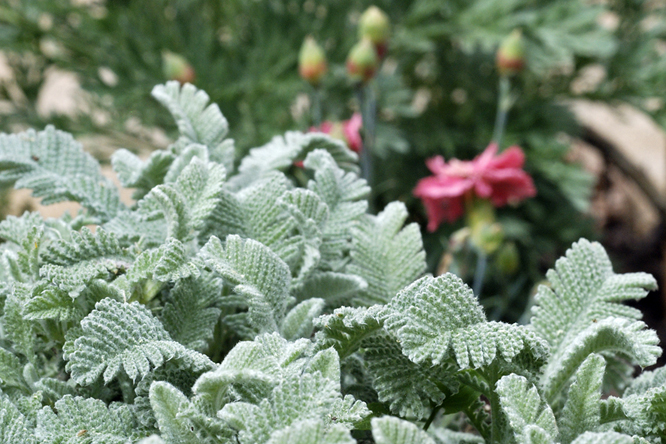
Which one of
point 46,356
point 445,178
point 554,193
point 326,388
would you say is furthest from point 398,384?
point 554,193

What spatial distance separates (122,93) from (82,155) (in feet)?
2.70

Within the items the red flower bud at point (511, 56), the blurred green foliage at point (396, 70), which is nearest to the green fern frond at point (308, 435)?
the red flower bud at point (511, 56)

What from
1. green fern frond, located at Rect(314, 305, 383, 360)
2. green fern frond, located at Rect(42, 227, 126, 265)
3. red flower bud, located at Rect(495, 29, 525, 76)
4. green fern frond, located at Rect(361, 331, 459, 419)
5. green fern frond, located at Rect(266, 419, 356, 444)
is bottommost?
green fern frond, located at Rect(266, 419, 356, 444)

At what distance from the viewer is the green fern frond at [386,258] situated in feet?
0.97

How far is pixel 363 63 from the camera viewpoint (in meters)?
0.68

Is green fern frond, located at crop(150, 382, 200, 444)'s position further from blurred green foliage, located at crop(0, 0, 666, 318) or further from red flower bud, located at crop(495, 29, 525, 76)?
blurred green foliage, located at crop(0, 0, 666, 318)

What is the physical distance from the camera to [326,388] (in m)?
0.20

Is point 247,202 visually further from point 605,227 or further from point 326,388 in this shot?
point 605,227

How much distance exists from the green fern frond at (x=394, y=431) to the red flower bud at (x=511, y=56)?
68cm

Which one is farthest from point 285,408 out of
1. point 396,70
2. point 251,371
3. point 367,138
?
point 396,70

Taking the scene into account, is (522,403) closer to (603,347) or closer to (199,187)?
(603,347)

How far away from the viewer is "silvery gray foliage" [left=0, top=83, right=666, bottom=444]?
22cm

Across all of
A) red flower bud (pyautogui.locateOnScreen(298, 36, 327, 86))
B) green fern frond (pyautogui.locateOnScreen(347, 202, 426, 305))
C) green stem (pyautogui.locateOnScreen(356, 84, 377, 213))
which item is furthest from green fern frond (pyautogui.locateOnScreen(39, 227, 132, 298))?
red flower bud (pyautogui.locateOnScreen(298, 36, 327, 86))

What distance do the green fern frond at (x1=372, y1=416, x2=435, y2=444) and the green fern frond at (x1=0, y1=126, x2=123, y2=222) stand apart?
19cm
